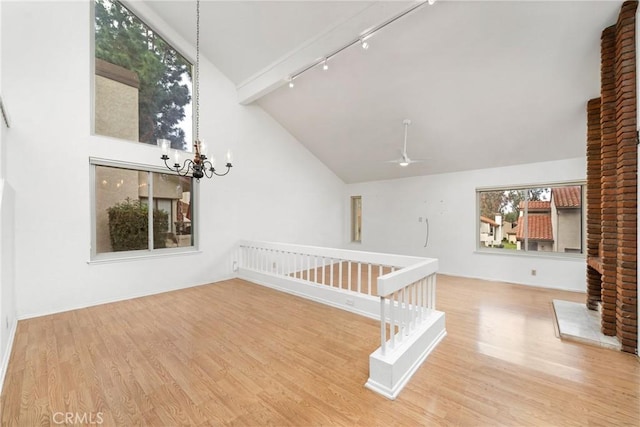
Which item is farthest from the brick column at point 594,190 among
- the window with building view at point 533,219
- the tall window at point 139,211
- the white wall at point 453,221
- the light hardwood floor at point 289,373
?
the tall window at point 139,211

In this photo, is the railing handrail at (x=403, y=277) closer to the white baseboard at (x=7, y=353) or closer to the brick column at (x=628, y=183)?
the brick column at (x=628, y=183)

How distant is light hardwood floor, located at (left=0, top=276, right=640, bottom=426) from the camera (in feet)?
5.92

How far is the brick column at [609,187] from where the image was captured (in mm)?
2889

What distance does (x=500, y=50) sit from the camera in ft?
11.1

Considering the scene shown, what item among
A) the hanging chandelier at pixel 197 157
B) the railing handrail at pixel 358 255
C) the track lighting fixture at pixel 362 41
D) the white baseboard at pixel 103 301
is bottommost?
the white baseboard at pixel 103 301

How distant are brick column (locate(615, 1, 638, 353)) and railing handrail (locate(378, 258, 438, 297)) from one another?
5.79ft

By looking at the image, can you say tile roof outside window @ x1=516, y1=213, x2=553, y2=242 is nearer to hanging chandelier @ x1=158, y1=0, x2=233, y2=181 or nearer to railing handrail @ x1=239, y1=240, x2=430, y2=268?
railing handrail @ x1=239, y1=240, x2=430, y2=268

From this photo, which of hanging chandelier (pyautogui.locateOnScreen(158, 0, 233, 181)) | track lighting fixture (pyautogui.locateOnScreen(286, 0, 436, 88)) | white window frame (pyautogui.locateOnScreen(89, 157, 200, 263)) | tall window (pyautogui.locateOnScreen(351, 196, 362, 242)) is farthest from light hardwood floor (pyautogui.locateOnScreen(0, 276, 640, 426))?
tall window (pyautogui.locateOnScreen(351, 196, 362, 242))

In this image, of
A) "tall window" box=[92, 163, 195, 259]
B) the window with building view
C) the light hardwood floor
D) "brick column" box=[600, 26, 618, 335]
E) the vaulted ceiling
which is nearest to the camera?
the light hardwood floor

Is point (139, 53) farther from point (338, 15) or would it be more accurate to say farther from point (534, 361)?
point (534, 361)

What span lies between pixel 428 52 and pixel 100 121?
4950 mm

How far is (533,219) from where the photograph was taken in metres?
5.43

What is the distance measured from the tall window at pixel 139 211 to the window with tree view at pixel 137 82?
637mm

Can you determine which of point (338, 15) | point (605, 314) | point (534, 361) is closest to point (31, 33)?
point (338, 15)
